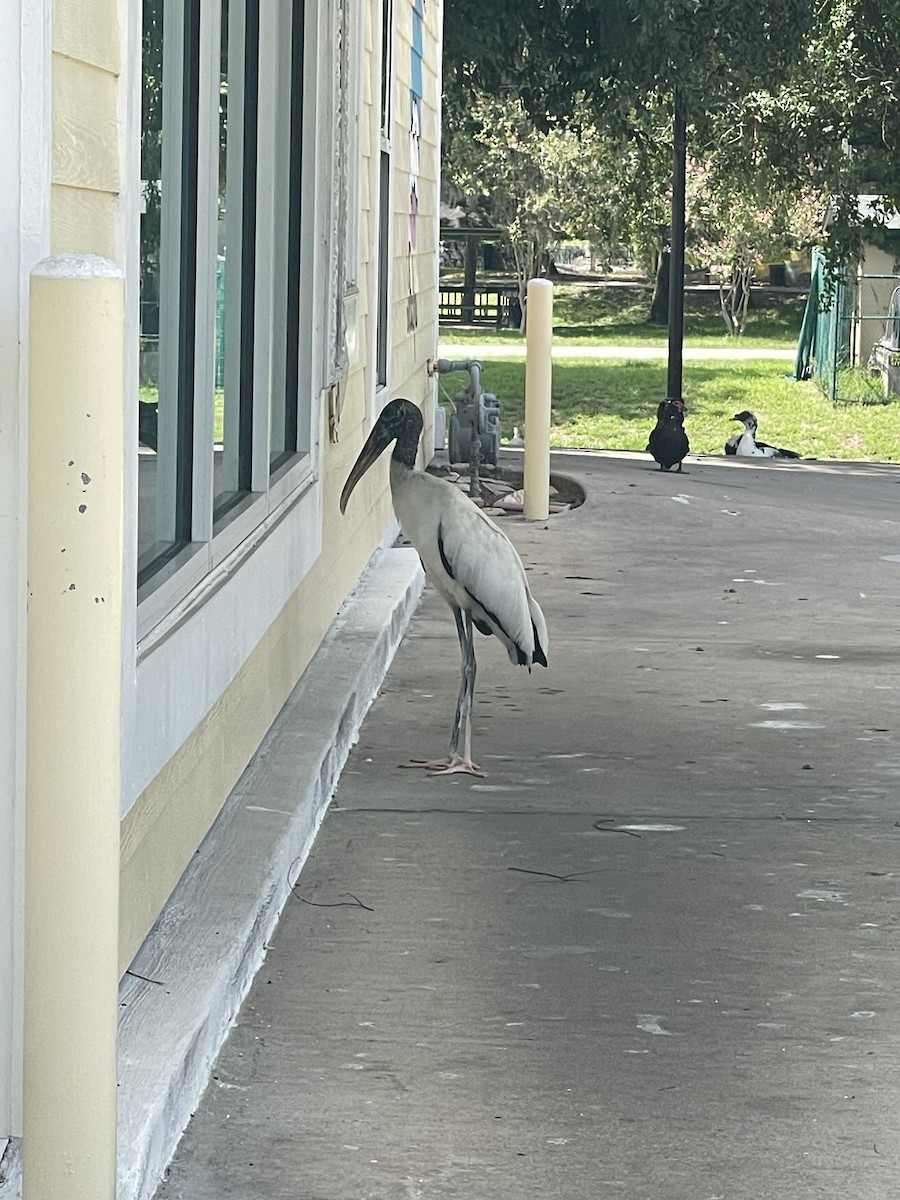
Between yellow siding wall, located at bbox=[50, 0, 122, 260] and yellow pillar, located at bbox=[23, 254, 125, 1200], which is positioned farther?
yellow siding wall, located at bbox=[50, 0, 122, 260]

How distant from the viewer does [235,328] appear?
19.1ft

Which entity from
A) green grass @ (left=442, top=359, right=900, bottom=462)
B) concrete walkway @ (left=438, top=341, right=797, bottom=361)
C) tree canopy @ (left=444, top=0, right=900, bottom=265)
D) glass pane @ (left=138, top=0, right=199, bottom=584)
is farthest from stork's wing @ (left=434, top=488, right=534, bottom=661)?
concrete walkway @ (left=438, top=341, right=797, bottom=361)

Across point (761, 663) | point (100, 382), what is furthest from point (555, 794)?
point (100, 382)

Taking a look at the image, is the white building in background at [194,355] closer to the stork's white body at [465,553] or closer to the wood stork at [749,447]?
the stork's white body at [465,553]

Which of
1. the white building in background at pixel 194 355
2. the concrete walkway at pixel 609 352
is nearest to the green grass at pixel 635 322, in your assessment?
the concrete walkway at pixel 609 352

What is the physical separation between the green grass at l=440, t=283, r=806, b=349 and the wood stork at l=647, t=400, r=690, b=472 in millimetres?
21702

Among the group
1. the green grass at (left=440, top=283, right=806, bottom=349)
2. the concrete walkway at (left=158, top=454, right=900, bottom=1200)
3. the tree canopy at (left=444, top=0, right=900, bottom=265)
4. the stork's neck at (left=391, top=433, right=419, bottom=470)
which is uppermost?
the tree canopy at (left=444, top=0, right=900, bottom=265)

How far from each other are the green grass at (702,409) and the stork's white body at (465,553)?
50.9 ft

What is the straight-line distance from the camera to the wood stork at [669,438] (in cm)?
1540

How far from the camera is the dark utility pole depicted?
18.9 meters

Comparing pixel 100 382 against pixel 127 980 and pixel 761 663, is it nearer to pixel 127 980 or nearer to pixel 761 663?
pixel 127 980

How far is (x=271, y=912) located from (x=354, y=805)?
1.32 meters

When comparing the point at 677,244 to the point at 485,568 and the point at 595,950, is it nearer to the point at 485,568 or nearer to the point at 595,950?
the point at 485,568

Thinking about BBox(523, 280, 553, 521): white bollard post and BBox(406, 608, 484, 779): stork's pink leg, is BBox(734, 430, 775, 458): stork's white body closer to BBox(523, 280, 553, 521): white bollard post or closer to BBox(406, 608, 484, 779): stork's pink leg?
BBox(523, 280, 553, 521): white bollard post
